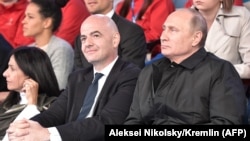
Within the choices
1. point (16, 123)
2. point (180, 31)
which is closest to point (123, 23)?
point (180, 31)

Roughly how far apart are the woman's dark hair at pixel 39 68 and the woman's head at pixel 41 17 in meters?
0.80

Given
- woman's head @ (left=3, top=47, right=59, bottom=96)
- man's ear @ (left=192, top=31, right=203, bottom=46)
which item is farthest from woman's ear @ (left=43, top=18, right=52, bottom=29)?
man's ear @ (left=192, top=31, right=203, bottom=46)

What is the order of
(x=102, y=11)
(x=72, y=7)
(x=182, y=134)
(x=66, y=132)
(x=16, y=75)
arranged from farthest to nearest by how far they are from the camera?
(x=72, y=7), (x=102, y=11), (x=16, y=75), (x=66, y=132), (x=182, y=134)

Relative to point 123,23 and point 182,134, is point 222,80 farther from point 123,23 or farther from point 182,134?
point 123,23

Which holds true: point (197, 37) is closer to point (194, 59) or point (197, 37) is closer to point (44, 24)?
point (194, 59)

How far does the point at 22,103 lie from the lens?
16.0 ft

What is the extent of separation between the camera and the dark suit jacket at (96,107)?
4.00 m

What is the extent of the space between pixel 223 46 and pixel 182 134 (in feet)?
4.32

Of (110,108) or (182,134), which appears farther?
(110,108)

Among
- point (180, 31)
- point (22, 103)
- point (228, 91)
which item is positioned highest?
point (180, 31)

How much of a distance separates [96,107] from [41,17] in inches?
63.8

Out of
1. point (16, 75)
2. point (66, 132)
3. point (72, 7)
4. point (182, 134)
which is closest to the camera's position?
point (182, 134)

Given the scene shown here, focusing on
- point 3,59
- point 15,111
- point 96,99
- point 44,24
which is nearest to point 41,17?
point 44,24

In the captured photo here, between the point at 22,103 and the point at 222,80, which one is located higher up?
the point at 222,80
